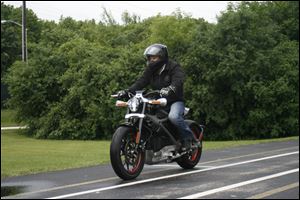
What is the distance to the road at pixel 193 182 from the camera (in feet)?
82.8

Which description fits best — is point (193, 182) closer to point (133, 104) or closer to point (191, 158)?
point (191, 158)

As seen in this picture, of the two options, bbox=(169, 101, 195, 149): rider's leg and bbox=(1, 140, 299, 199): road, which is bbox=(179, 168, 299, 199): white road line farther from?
bbox=(169, 101, 195, 149): rider's leg

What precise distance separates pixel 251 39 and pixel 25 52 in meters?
1.17

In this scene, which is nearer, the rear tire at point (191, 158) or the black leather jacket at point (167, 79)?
the black leather jacket at point (167, 79)

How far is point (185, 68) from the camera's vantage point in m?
3.20

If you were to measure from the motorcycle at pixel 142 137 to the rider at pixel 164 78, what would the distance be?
5 cm

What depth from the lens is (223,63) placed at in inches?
131

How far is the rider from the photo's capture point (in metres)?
2.50

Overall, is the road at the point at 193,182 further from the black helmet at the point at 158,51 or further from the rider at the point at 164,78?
the black helmet at the point at 158,51

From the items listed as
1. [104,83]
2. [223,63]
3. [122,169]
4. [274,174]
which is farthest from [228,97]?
[274,174]

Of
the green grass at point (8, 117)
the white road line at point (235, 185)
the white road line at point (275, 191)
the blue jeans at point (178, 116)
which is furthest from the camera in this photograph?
the white road line at point (275, 191)

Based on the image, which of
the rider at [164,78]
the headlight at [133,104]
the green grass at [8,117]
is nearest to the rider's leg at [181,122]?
the rider at [164,78]

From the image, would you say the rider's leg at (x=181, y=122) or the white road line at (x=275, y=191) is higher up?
the rider's leg at (x=181, y=122)

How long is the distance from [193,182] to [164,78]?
926 inches
